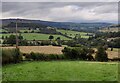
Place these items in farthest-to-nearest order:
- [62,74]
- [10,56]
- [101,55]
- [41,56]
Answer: [101,55], [41,56], [10,56], [62,74]

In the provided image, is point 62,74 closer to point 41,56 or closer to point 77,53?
point 41,56

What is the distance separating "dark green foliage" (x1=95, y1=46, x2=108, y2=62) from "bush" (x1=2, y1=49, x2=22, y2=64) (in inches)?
312

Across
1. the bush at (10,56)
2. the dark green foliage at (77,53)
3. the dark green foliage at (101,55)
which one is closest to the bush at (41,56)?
the dark green foliage at (77,53)

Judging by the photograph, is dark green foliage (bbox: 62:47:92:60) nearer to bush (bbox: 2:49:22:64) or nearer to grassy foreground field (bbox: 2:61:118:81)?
bush (bbox: 2:49:22:64)

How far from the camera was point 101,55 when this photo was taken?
22.6m

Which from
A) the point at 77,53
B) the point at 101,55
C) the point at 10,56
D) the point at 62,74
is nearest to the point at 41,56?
the point at 77,53

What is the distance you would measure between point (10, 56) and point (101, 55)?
9647mm

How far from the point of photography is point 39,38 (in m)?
32.9

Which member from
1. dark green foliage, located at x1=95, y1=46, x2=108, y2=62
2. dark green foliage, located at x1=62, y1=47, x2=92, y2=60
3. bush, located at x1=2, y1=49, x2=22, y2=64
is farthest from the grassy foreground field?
dark green foliage, located at x1=95, y1=46, x2=108, y2=62

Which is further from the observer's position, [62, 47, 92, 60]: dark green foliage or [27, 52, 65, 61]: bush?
[62, 47, 92, 60]: dark green foliage

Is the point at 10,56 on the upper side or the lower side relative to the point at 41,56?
upper

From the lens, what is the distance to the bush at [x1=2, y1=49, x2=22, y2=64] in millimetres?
15034

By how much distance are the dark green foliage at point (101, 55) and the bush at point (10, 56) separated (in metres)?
7.93

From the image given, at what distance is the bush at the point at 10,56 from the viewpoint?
15.0m
